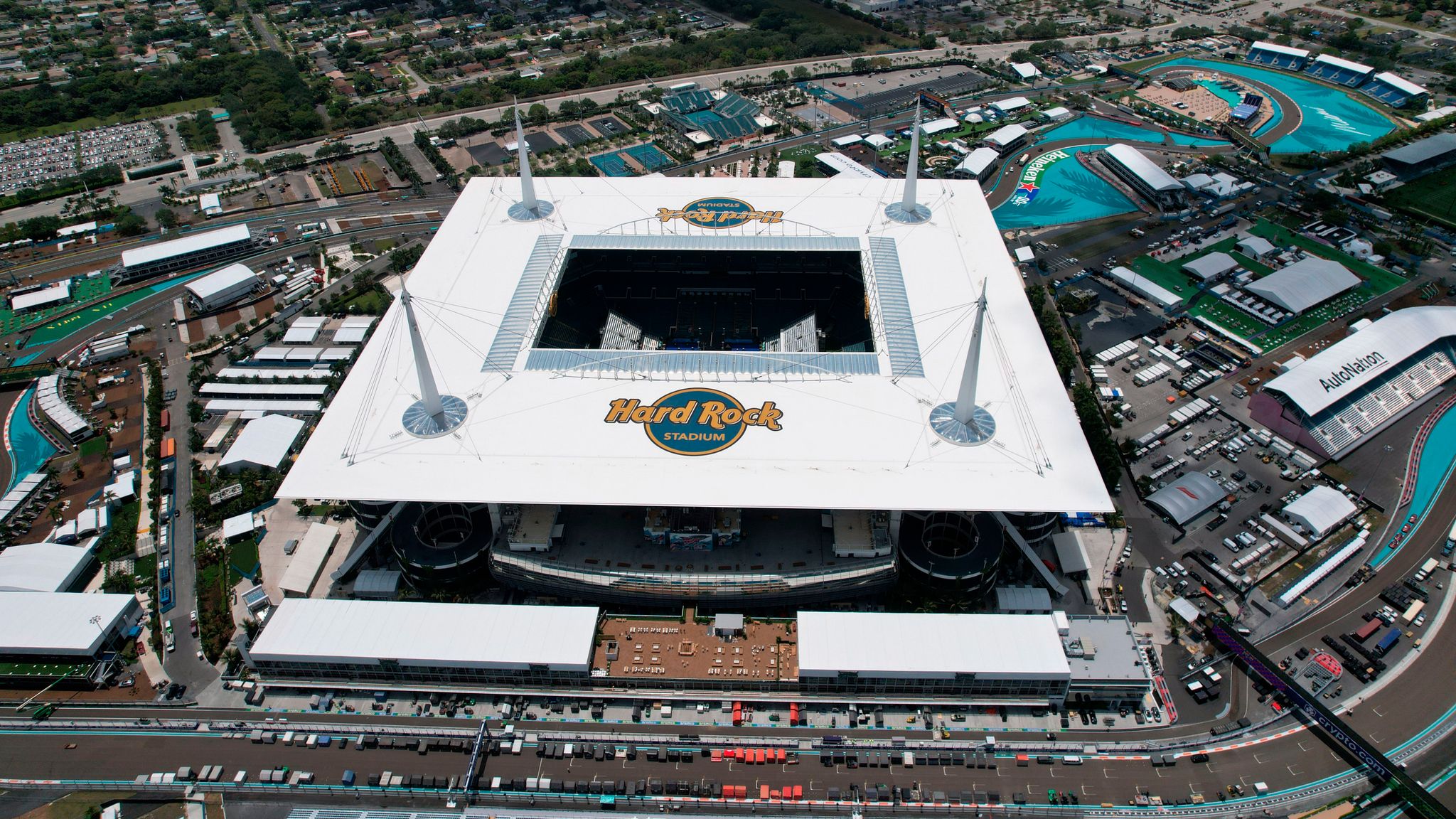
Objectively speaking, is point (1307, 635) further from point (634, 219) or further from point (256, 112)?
point (256, 112)

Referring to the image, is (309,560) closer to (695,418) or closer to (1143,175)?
(695,418)

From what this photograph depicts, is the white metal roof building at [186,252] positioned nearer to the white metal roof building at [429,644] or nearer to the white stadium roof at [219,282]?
the white stadium roof at [219,282]

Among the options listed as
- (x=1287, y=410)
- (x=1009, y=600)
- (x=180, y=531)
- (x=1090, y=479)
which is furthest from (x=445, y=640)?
(x=1287, y=410)

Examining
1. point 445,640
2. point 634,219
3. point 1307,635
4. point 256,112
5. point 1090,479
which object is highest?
point 256,112

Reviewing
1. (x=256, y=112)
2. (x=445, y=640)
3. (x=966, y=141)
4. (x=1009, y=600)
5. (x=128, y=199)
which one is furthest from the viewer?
(x=256, y=112)

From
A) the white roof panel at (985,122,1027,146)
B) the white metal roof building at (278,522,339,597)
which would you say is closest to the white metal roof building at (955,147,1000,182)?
the white roof panel at (985,122,1027,146)

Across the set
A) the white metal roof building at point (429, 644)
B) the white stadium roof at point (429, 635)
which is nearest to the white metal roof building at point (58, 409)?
the white stadium roof at point (429, 635)
